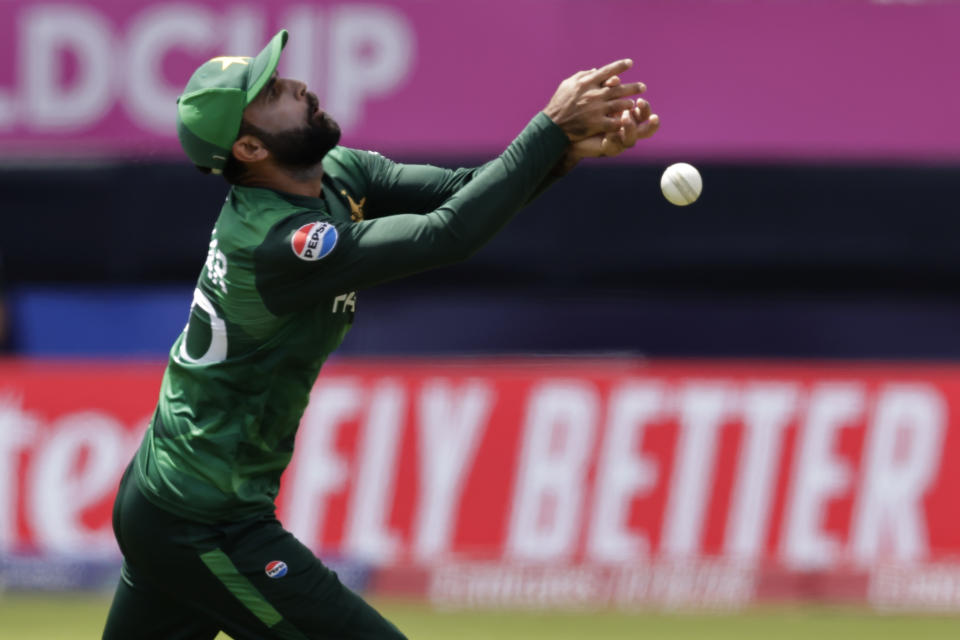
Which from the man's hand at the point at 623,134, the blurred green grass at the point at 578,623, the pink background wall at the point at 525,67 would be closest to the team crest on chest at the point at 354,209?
the man's hand at the point at 623,134

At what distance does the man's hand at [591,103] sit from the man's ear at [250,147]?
2.55 feet

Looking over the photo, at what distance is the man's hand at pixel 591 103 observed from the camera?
421cm

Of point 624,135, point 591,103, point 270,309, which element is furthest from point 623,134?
point 270,309

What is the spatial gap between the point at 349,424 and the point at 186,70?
2.57m

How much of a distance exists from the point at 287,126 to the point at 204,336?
609 millimetres

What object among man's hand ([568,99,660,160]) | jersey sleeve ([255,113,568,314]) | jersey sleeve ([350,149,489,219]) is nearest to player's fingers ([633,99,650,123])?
man's hand ([568,99,660,160])

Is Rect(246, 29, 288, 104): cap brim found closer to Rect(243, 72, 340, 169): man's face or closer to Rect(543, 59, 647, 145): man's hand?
Rect(243, 72, 340, 169): man's face

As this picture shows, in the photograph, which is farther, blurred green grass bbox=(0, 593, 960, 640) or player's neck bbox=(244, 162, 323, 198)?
blurred green grass bbox=(0, 593, 960, 640)

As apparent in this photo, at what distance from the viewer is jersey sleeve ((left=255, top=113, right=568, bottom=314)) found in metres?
4.13

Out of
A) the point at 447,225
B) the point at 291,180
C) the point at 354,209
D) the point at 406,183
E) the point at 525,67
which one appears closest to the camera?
the point at 447,225

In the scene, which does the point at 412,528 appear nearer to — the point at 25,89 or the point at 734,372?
the point at 734,372

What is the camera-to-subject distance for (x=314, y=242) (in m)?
4.16

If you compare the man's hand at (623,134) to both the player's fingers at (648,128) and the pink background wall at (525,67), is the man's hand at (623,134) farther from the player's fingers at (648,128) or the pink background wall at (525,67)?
the pink background wall at (525,67)

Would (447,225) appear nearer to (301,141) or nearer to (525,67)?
(301,141)
